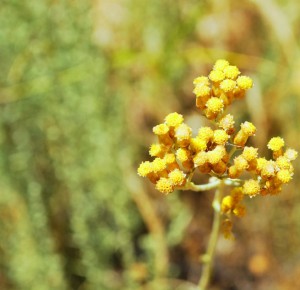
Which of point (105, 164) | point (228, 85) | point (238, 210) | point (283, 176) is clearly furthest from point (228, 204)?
point (105, 164)

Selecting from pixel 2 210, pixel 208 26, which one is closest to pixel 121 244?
pixel 2 210

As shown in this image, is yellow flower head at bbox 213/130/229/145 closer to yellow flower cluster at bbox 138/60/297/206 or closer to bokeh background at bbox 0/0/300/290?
yellow flower cluster at bbox 138/60/297/206

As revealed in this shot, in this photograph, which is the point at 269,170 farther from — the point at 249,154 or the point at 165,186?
the point at 165,186

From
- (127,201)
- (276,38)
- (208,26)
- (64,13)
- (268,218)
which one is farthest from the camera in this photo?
(208,26)

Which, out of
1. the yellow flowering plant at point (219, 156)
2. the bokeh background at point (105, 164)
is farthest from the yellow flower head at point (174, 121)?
the bokeh background at point (105, 164)

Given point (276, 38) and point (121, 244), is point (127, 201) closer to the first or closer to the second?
point (121, 244)

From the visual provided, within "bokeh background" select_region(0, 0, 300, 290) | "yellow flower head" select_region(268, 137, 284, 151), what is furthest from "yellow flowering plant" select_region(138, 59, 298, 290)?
"bokeh background" select_region(0, 0, 300, 290)

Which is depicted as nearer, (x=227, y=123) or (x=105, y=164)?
(x=227, y=123)
